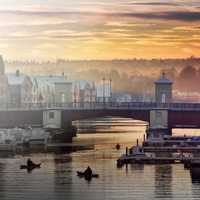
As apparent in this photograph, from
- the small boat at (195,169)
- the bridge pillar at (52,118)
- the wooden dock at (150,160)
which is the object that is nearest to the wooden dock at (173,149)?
the wooden dock at (150,160)

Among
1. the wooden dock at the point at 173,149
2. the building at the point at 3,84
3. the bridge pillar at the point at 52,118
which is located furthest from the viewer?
the building at the point at 3,84

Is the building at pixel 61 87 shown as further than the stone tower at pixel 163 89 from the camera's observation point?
Yes

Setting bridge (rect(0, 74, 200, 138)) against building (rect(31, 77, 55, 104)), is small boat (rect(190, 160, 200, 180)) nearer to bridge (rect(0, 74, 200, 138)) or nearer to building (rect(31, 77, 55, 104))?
bridge (rect(0, 74, 200, 138))

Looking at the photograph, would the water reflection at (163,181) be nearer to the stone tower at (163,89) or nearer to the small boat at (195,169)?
the small boat at (195,169)

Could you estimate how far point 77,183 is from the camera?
36688 mm

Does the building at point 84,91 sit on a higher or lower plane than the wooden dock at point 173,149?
higher

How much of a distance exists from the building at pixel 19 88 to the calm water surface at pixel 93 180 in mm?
18643

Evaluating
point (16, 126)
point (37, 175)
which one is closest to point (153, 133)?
point (16, 126)

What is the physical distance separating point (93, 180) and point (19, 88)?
2972 centimetres

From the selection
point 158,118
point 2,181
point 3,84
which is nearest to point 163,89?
point 158,118

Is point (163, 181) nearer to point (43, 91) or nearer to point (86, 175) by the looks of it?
point (86, 175)

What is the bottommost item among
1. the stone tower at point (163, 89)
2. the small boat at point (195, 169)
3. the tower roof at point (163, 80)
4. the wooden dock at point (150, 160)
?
the small boat at point (195, 169)

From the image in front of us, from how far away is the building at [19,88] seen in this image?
65.9m

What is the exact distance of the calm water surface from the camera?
34.2m
